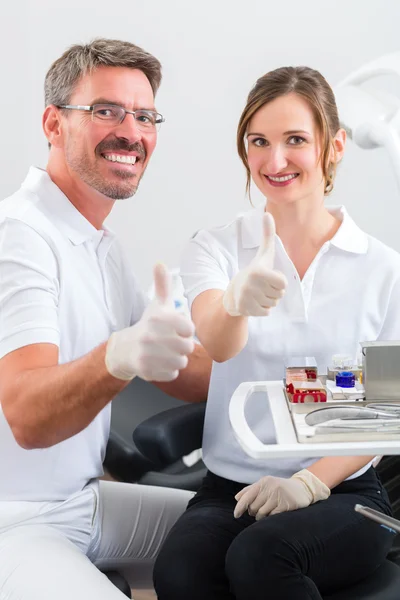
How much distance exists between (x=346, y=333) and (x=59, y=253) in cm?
50

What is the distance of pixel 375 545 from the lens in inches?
51.7

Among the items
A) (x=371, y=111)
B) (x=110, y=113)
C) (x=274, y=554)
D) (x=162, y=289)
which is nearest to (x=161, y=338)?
(x=162, y=289)

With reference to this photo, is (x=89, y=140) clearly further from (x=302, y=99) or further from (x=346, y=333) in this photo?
(x=346, y=333)

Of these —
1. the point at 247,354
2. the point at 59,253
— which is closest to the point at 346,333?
the point at 247,354

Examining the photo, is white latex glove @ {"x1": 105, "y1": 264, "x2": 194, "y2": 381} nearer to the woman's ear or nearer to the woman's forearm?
the woman's forearm

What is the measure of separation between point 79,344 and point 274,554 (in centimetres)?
49

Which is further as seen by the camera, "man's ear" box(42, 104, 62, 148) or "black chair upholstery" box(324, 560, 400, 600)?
"man's ear" box(42, 104, 62, 148)

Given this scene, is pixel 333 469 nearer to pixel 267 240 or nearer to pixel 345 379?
pixel 345 379

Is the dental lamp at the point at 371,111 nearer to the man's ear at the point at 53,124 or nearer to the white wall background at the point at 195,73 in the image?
the man's ear at the point at 53,124

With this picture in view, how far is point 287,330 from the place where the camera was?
149 centimetres

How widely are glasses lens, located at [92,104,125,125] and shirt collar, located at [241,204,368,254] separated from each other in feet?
1.00

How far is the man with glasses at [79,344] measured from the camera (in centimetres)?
124

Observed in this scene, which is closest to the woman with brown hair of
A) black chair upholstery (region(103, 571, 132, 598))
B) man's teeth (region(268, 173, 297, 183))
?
man's teeth (region(268, 173, 297, 183))

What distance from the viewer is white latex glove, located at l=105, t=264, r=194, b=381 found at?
101cm
